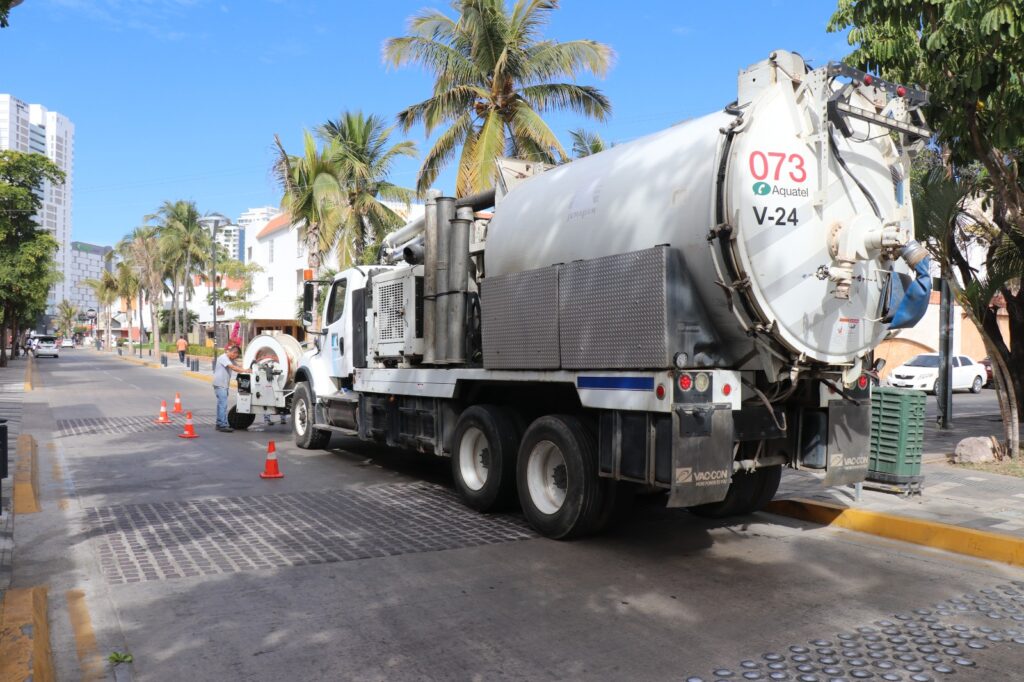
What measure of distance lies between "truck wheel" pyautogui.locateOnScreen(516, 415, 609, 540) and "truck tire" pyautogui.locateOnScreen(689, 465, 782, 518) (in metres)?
1.56

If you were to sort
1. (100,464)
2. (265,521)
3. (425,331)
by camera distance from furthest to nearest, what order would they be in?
1. (100,464)
2. (425,331)
3. (265,521)

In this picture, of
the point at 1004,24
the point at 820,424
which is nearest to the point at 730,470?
the point at 820,424

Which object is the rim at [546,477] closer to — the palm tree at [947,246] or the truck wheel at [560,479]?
the truck wheel at [560,479]

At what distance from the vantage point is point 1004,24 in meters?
7.62

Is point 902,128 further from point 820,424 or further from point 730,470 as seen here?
point 730,470

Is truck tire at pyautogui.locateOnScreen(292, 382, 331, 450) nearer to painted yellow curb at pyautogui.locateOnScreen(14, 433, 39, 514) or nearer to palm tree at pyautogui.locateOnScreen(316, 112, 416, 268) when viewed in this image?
painted yellow curb at pyautogui.locateOnScreen(14, 433, 39, 514)

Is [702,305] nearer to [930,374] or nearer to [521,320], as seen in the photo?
[521,320]

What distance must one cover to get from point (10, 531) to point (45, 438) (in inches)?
313

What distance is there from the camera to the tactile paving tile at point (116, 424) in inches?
587

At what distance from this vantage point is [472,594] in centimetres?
546

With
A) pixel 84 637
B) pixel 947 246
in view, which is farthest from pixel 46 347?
pixel 84 637

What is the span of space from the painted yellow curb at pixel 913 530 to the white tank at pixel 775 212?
167 cm

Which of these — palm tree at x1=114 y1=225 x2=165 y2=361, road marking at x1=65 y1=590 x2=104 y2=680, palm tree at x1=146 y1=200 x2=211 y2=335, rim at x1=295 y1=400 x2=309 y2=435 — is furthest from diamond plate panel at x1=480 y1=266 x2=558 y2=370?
palm tree at x1=114 y1=225 x2=165 y2=361

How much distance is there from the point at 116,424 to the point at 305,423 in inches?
221
